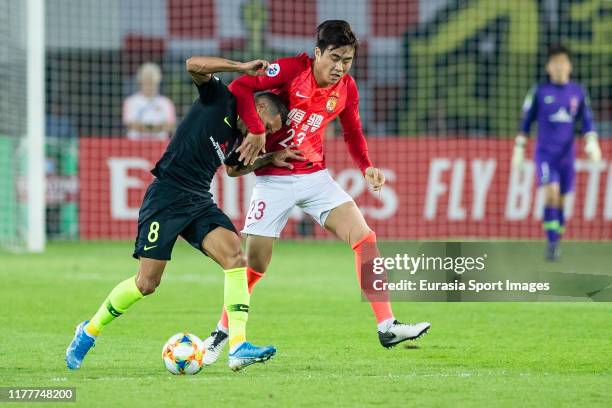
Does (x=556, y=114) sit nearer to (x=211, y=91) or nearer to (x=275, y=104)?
(x=275, y=104)

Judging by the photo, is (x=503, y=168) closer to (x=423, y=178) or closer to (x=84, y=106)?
(x=423, y=178)

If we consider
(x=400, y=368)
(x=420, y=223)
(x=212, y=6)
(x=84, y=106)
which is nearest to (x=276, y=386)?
(x=400, y=368)

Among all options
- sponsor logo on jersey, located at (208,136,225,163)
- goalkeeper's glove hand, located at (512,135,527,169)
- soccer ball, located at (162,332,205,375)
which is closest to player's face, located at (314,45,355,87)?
sponsor logo on jersey, located at (208,136,225,163)

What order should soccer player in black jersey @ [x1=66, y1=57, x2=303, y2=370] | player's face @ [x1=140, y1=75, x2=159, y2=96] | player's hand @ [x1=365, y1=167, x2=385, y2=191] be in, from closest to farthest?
soccer player in black jersey @ [x1=66, y1=57, x2=303, y2=370], player's hand @ [x1=365, y1=167, x2=385, y2=191], player's face @ [x1=140, y1=75, x2=159, y2=96]

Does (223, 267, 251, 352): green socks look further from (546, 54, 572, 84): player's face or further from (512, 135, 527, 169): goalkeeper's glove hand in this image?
(546, 54, 572, 84): player's face

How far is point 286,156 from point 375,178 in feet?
1.86

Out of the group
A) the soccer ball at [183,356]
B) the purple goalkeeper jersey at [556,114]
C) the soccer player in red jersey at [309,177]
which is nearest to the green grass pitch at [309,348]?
the soccer ball at [183,356]

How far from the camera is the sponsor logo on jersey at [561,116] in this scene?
47.2 ft

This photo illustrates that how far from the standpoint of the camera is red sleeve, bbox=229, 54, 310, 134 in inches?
274

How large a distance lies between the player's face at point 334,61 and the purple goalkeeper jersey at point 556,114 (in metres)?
7.34

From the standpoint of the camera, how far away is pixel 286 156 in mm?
7613

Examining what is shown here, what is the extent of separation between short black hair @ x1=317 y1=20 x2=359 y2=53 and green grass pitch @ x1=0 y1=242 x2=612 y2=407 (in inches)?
73.4

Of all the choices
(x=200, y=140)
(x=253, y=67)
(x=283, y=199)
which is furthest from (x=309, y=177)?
(x=253, y=67)

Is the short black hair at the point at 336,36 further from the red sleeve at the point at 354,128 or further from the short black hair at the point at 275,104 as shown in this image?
the red sleeve at the point at 354,128
